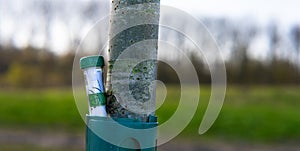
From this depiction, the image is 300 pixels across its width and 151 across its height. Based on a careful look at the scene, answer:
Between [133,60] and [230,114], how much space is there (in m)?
8.62

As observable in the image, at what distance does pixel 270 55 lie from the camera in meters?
A: 13.7

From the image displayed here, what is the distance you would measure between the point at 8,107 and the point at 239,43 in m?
7.29

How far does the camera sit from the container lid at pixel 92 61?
89 cm

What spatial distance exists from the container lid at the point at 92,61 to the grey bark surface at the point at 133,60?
0.08ft

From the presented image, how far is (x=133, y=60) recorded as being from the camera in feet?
2.82

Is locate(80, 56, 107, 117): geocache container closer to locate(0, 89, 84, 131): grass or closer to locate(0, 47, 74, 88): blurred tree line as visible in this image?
locate(0, 89, 84, 131): grass

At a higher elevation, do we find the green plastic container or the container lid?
the container lid

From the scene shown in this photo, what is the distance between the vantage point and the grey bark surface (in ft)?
2.81

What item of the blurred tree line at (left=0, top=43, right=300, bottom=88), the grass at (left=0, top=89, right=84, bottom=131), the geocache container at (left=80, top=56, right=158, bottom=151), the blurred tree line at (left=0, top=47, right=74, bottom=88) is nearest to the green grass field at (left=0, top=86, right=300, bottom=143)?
the grass at (left=0, top=89, right=84, bottom=131)

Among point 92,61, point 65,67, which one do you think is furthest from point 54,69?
point 92,61

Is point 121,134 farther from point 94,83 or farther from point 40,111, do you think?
point 40,111

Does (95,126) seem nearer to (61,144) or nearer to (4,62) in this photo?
(61,144)

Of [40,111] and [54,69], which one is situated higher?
[54,69]

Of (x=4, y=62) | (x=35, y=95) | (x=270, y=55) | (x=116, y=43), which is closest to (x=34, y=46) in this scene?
(x=4, y=62)
